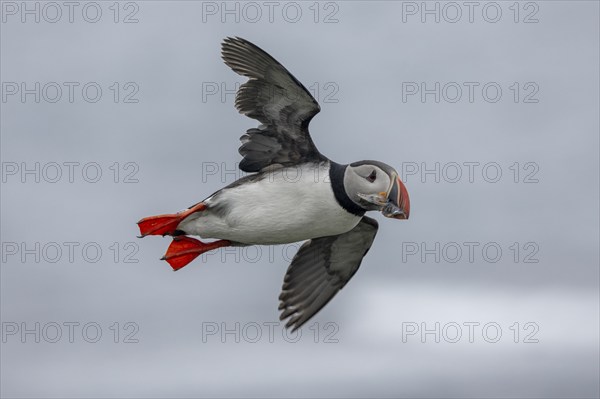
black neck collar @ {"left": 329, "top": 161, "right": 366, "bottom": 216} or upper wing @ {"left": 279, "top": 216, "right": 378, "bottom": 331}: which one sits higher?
black neck collar @ {"left": 329, "top": 161, "right": 366, "bottom": 216}

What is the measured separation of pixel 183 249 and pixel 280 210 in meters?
2.22

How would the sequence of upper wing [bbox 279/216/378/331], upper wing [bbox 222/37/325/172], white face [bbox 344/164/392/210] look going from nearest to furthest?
1. white face [bbox 344/164/392/210]
2. upper wing [bbox 222/37/325/172]
3. upper wing [bbox 279/216/378/331]

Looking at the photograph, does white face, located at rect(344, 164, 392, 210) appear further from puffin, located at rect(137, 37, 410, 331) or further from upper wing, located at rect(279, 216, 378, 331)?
upper wing, located at rect(279, 216, 378, 331)

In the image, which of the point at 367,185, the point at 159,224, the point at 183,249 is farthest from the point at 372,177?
the point at 183,249

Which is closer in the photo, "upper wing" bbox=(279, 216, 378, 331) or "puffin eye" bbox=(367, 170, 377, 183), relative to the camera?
"puffin eye" bbox=(367, 170, 377, 183)

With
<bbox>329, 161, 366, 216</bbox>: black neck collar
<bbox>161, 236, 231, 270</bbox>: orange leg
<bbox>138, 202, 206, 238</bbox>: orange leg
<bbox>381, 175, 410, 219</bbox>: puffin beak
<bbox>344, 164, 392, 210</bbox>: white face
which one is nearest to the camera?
<bbox>381, 175, 410, 219</bbox>: puffin beak

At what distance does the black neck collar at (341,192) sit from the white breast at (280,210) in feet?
0.19

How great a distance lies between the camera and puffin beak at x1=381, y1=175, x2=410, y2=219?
13.5 metres

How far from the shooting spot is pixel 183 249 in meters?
15.6

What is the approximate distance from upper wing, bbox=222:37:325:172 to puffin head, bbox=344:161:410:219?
826mm

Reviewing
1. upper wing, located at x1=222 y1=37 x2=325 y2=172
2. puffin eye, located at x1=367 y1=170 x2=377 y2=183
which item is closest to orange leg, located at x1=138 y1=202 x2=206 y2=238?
upper wing, located at x1=222 y1=37 x2=325 y2=172

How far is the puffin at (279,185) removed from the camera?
45.5 feet

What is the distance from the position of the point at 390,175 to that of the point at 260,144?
2.05 meters

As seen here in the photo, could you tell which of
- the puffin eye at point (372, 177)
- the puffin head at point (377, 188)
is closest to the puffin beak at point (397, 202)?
the puffin head at point (377, 188)
